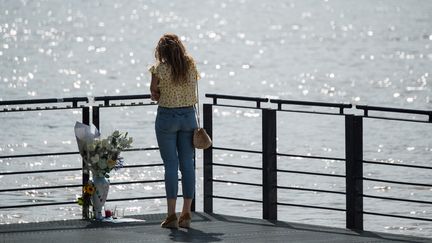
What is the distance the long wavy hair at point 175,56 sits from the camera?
1311cm

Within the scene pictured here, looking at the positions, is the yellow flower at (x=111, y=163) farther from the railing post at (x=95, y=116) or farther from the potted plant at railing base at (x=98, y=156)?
the railing post at (x=95, y=116)

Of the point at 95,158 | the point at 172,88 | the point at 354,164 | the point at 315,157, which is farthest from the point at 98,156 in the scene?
the point at 354,164

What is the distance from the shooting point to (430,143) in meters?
39.7

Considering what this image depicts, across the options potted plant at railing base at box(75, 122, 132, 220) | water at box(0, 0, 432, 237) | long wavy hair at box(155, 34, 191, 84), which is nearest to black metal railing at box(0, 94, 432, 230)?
potted plant at railing base at box(75, 122, 132, 220)

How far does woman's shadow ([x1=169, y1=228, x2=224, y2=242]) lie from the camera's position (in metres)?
12.8

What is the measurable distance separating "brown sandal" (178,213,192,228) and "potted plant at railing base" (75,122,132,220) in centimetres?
86

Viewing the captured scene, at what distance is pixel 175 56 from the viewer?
43.2ft

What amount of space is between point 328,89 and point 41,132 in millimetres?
16647

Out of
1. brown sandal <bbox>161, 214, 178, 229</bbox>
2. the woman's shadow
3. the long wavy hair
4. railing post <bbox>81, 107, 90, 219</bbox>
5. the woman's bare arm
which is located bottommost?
the woman's shadow

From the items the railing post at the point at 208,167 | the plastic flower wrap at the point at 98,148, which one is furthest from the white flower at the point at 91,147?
the railing post at the point at 208,167

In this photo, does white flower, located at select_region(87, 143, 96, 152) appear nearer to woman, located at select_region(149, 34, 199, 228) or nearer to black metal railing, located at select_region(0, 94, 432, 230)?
black metal railing, located at select_region(0, 94, 432, 230)

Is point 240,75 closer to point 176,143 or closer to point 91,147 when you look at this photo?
point 91,147

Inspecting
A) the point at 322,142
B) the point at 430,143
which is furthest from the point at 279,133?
the point at 430,143

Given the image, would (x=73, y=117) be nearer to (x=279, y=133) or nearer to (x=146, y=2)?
(x=279, y=133)
